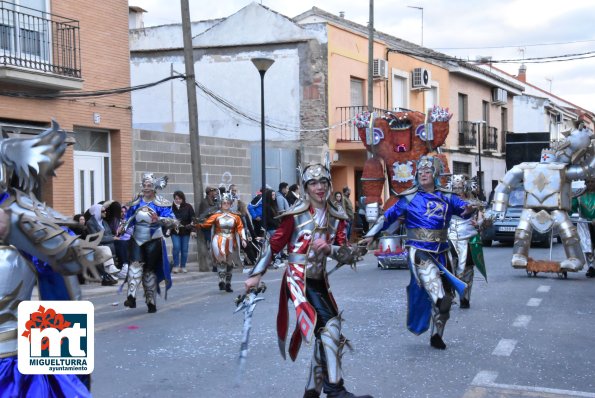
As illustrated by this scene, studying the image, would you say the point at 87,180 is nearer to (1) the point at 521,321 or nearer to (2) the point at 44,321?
(1) the point at 521,321

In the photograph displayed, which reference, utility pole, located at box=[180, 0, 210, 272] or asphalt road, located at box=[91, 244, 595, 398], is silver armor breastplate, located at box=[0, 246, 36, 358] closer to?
asphalt road, located at box=[91, 244, 595, 398]

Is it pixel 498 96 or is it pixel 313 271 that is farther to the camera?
pixel 498 96

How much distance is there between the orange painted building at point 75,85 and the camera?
1576 cm

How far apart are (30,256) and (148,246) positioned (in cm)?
734

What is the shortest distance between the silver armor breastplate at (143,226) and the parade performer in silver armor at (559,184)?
5.95 m

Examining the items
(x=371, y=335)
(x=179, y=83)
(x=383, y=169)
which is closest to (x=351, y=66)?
(x=179, y=83)

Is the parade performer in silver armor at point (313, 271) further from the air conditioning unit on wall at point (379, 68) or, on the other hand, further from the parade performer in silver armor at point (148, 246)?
the air conditioning unit on wall at point (379, 68)

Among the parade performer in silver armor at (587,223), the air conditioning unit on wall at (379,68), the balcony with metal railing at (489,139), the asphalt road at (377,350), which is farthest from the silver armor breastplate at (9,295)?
the balcony with metal railing at (489,139)

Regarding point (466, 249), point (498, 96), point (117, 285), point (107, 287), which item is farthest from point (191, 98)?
point (498, 96)

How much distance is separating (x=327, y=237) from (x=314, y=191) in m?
0.38

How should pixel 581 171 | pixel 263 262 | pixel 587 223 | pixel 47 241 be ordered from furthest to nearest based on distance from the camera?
pixel 587 223 → pixel 581 171 → pixel 263 262 → pixel 47 241

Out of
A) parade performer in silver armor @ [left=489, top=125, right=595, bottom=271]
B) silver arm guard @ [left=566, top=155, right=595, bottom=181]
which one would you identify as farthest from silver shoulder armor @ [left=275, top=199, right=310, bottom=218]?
silver arm guard @ [left=566, top=155, right=595, bottom=181]

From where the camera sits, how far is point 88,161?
18000 millimetres

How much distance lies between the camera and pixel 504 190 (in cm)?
1359
